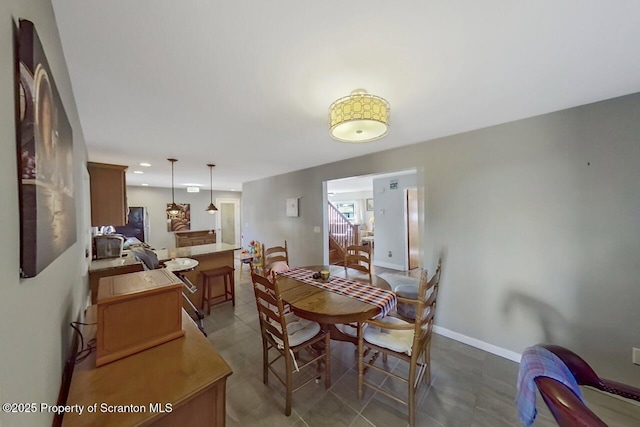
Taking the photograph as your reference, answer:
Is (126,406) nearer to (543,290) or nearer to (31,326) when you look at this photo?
(31,326)

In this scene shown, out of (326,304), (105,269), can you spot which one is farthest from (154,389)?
(105,269)

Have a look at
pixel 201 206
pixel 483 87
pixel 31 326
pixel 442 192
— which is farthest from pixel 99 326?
pixel 201 206

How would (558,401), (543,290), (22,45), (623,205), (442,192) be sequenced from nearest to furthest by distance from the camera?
(22,45) → (558,401) → (623,205) → (543,290) → (442,192)

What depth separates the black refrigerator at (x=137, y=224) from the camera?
6.49 metres

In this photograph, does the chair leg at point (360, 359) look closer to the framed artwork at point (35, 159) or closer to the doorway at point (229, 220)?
the framed artwork at point (35, 159)

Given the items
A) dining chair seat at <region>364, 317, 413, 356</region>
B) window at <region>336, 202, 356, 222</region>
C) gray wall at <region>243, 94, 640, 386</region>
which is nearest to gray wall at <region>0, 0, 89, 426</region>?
dining chair seat at <region>364, 317, 413, 356</region>

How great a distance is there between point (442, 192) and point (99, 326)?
3.10 metres

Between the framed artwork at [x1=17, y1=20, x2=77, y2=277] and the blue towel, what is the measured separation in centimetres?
176

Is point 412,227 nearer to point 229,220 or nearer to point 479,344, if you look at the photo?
point 479,344

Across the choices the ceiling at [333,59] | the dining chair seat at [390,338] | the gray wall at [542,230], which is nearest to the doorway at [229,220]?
the ceiling at [333,59]

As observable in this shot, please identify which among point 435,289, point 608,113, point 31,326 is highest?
point 608,113

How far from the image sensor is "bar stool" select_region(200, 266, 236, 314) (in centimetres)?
322

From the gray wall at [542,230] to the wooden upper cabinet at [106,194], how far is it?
3.61 metres

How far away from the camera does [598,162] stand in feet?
5.96
